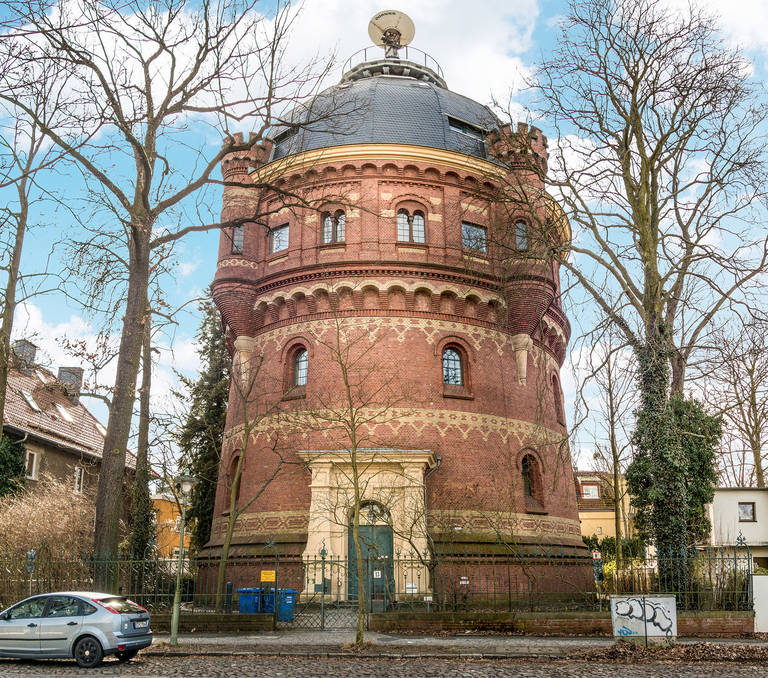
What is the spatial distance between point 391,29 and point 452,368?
1999 cm

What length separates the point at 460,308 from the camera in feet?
82.5

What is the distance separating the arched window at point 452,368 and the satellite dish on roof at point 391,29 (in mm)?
18307

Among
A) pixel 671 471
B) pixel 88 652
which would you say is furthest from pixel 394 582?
pixel 88 652

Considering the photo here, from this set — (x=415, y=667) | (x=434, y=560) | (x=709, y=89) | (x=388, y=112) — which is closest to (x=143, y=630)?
(x=415, y=667)

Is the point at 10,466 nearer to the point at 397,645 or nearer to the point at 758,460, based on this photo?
the point at 397,645

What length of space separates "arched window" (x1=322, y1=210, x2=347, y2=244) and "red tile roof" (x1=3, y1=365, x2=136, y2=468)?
1261 centimetres

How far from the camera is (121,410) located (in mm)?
16375

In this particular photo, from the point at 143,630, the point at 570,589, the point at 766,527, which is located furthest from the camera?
the point at 766,527

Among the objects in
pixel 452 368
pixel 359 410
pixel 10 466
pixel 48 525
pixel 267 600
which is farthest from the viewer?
pixel 10 466

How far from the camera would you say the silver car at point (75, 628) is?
13273 millimetres

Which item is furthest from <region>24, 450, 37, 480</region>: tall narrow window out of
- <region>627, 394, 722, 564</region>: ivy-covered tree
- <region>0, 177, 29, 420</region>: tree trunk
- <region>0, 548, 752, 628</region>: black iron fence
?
<region>627, 394, 722, 564</region>: ivy-covered tree

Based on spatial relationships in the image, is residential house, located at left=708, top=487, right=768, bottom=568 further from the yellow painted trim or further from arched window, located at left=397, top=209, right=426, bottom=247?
the yellow painted trim

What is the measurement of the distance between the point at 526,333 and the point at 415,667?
15.4 m

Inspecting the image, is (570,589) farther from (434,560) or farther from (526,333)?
(526,333)
